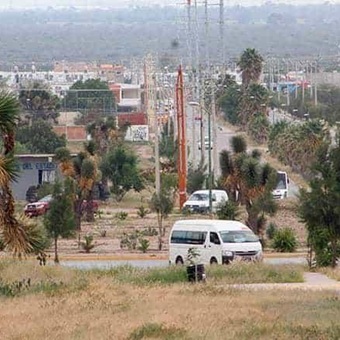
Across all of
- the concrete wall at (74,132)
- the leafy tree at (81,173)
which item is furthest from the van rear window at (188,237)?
the concrete wall at (74,132)

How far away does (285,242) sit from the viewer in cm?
4394

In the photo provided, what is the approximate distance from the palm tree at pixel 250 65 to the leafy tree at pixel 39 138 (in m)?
24.5

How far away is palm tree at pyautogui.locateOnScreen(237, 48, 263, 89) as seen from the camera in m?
112

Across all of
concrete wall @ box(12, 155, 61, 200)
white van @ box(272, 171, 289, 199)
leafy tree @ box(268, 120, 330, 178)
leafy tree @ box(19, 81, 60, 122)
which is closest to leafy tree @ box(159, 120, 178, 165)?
leafy tree @ box(268, 120, 330, 178)

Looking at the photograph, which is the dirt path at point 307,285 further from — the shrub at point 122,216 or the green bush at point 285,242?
the shrub at point 122,216

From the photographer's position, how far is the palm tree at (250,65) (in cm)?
11188

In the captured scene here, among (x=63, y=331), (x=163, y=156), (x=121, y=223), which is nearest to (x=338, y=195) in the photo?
(x=63, y=331)

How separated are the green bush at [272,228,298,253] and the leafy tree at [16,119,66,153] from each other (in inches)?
1835

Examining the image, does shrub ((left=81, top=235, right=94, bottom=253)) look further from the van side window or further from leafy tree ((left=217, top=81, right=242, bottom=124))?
leafy tree ((left=217, top=81, right=242, bottom=124))

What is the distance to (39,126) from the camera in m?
93.9

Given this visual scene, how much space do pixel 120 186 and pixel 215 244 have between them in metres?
38.1

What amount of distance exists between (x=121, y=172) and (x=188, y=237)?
35.9 meters

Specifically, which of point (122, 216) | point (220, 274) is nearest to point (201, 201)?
point (122, 216)

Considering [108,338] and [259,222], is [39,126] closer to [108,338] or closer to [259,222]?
[259,222]
